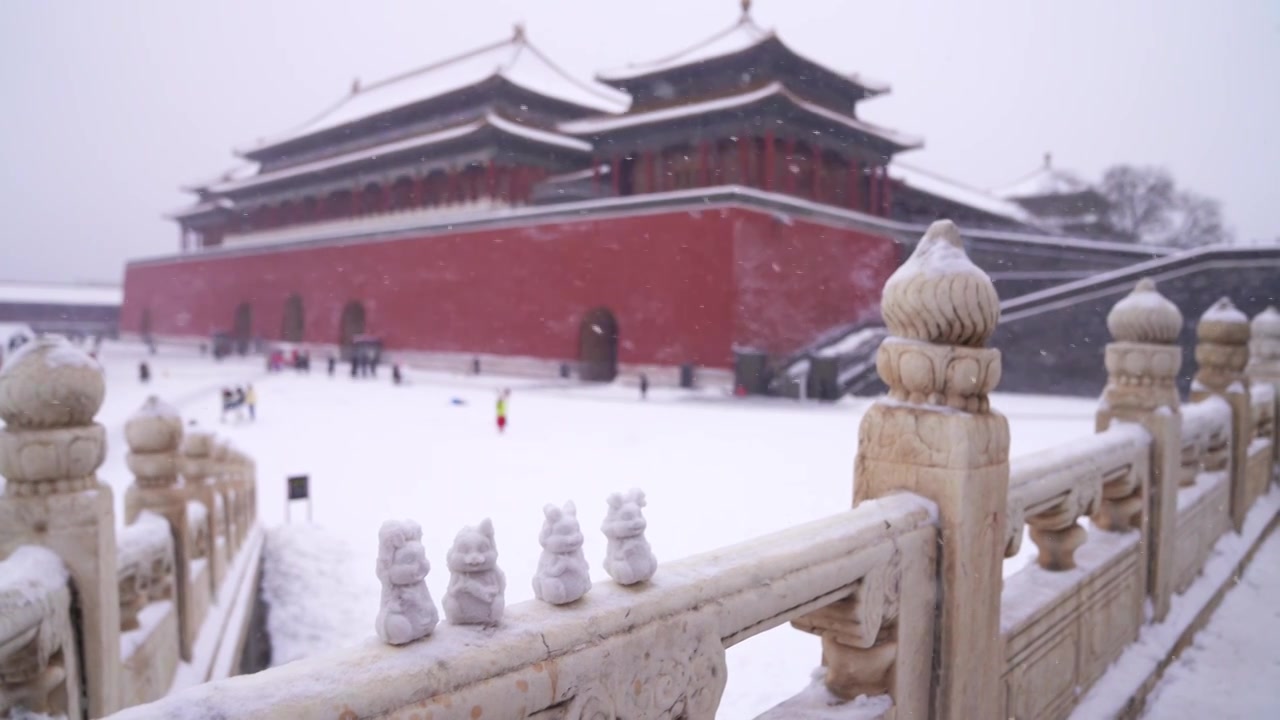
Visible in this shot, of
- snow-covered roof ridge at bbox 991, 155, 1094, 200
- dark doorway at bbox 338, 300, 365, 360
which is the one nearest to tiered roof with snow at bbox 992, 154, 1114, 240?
snow-covered roof ridge at bbox 991, 155, 1094, 200

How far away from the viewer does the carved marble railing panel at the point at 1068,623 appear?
2578 millimetres

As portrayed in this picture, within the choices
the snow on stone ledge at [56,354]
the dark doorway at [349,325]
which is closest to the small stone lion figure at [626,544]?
the snow on stone ledge at [56,354]

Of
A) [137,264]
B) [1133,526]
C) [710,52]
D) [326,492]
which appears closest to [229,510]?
[326,492]

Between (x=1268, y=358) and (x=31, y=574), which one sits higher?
(x=1268, y=358)

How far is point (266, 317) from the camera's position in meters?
28.5

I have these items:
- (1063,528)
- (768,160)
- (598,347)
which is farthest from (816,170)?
(1063,528)

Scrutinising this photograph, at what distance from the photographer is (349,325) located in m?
25.6

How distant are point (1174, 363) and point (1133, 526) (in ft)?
2.57

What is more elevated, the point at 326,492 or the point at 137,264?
the point at 137,264

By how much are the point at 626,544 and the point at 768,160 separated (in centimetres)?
1681

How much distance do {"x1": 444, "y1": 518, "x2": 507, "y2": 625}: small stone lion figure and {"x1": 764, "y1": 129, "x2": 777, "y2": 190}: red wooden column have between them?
1691cm

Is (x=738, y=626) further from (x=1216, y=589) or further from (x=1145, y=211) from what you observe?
(x=1145, y=211)

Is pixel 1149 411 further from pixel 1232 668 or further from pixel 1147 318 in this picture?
pixel 1232 668

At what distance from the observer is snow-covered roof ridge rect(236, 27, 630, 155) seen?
2380cm
